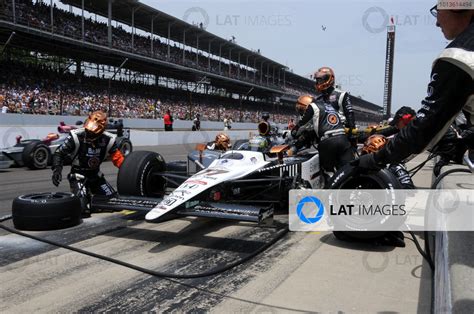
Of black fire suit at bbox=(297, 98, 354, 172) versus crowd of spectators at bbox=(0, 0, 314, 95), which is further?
crowd of spectators at bbox=(0, 0, 314, 95)

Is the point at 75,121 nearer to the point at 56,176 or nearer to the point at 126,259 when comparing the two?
the point at 56,176

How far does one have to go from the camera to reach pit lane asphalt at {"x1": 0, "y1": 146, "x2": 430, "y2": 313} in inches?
107

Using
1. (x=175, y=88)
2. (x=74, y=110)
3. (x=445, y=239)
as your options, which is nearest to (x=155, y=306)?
(x=445, y=239)

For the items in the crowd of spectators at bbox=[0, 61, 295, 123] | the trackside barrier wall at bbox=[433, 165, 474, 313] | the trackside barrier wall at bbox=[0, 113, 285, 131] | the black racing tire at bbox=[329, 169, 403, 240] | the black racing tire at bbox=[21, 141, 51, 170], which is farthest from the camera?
the crowd of spectators at bbox=[0, 61, 295, 123]

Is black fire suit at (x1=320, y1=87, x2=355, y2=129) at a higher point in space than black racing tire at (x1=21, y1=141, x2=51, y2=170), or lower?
higher

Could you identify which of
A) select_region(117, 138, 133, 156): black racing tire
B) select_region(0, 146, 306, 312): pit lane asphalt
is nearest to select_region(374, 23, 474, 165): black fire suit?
select_region(0, 146, 306, 312): pit lane asphalt

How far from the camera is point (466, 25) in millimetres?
1701

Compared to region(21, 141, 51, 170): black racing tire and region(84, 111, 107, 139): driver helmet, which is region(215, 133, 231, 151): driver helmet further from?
region(21, 141, 51, 170): black racing tire

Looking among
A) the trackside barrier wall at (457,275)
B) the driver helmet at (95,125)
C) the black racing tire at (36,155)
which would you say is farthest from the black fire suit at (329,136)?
the black racing tire at (36,155)

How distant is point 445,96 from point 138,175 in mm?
4013

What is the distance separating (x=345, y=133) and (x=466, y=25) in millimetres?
3703

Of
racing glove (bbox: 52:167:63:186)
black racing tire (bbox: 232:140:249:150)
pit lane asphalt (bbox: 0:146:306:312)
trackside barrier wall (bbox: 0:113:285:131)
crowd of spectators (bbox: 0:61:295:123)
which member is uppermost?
crowd of spectators (bbox: 0:61:295:123)

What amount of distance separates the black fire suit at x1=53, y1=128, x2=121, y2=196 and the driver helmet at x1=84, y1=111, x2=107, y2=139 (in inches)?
4.5

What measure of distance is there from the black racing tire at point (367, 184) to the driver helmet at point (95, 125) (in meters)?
3.00
